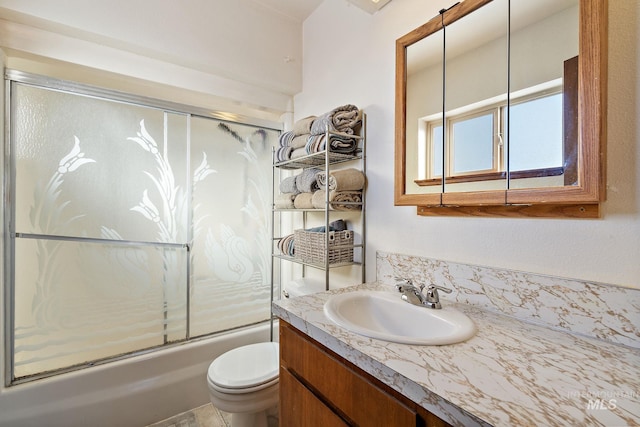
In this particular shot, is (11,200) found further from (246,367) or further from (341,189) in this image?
(341,189)

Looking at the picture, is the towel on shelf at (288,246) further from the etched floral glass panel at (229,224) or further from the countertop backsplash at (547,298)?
the countertop backsplash at (547,298)

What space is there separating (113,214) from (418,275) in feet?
5.32

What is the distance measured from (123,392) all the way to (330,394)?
137 centimetres

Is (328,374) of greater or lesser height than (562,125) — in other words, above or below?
below

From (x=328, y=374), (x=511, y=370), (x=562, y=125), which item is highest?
(x=562, y=125)

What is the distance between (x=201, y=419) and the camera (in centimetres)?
156

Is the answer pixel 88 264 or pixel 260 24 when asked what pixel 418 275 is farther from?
pixel 260 24

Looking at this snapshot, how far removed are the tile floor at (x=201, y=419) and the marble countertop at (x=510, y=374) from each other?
120 centimetres

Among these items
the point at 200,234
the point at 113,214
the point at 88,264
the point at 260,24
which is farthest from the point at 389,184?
the point at 88,264

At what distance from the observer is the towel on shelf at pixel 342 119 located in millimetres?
1383

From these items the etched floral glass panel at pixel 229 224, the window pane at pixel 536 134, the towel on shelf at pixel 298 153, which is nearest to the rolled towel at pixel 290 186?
the towel on shelf at pixel 298 153

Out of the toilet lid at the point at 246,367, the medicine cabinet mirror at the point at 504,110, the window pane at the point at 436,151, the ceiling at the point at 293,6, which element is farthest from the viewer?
the ceiling at the point at 293,6

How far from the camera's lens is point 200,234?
175 cm

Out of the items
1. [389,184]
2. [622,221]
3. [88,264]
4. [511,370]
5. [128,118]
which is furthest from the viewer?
[128,118]
